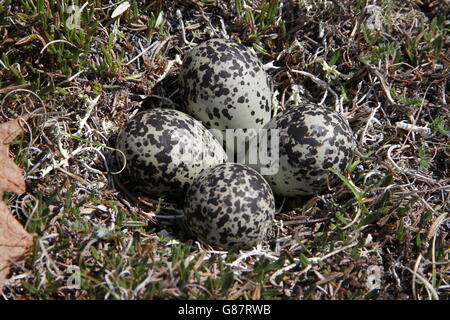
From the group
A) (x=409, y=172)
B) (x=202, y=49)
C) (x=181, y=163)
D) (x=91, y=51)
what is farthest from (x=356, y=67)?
(x=91, y=51)

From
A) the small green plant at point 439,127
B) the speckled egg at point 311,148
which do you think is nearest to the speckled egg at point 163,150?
the speckled egg at point 311,148

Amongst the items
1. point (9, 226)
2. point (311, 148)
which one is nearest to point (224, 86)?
point (311, 148)

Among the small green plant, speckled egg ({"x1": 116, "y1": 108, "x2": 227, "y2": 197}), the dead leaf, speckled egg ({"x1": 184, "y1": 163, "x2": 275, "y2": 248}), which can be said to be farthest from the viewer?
the small green plant

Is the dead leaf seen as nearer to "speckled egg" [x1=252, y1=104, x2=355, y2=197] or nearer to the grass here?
the grass

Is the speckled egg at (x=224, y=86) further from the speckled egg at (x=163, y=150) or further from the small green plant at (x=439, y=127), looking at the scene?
the small green plant at (x=439, y=127)

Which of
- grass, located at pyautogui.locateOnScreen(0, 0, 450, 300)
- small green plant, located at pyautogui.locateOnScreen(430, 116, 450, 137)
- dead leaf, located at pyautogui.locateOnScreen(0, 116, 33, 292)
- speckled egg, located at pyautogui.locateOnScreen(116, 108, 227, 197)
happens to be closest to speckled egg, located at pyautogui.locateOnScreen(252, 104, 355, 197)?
grass, located at pyautogui.locateOnScreen(0, 0, 450, 300)

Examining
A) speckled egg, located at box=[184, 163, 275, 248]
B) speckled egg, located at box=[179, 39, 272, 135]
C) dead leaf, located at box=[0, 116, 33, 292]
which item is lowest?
speckled egg, located at box=[184, 163, 275, 248]

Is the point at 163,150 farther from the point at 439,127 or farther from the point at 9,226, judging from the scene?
the point at 439,127
